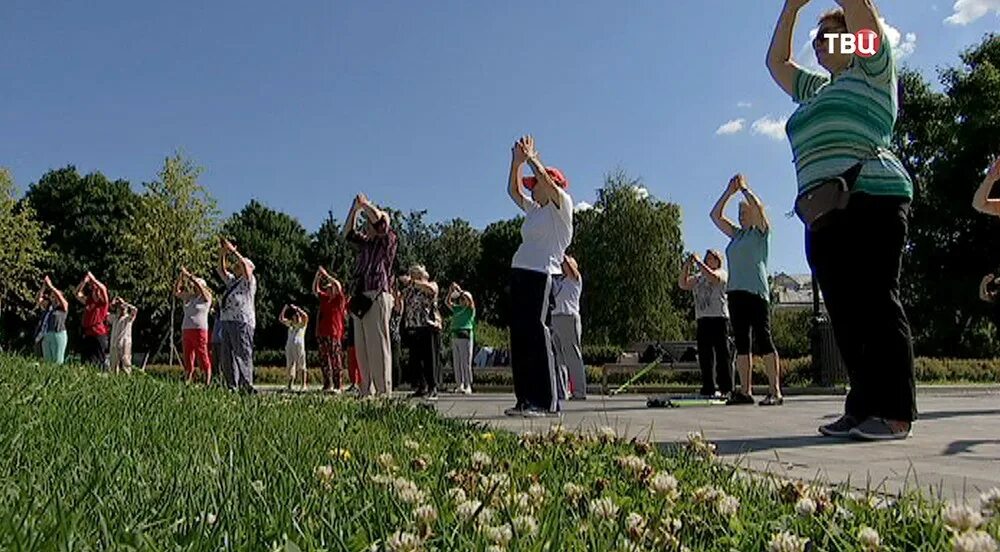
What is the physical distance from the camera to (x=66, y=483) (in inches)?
92.1

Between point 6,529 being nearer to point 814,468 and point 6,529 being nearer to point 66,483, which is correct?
point 66,483

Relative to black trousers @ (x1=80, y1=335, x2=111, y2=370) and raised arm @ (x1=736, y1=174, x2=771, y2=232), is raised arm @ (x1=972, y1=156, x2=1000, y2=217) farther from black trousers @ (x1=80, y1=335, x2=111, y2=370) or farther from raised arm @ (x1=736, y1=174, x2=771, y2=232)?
black trousers @ (x1=80, y1=335, x2=111, y2=370)

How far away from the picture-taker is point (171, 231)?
37125 mm

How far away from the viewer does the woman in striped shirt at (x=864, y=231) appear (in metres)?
4.60

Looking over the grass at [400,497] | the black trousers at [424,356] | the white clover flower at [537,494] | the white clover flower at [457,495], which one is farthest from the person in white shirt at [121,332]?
the white clover flower at [537,494]

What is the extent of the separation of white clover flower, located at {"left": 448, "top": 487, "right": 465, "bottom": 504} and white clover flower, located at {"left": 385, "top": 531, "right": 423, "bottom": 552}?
1.60 feet

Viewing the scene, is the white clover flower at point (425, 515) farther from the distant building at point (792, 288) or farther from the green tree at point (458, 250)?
the distant building at point (792, 288)

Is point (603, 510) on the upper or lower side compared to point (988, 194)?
lower

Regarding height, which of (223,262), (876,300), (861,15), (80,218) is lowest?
(876,300)

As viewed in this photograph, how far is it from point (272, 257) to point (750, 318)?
176 feet

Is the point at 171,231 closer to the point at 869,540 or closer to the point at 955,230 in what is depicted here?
the point at 955,230

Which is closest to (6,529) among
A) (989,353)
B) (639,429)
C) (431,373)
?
(639,429)

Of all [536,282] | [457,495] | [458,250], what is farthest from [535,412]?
[458,250]

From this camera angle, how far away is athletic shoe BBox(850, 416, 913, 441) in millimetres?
4578
